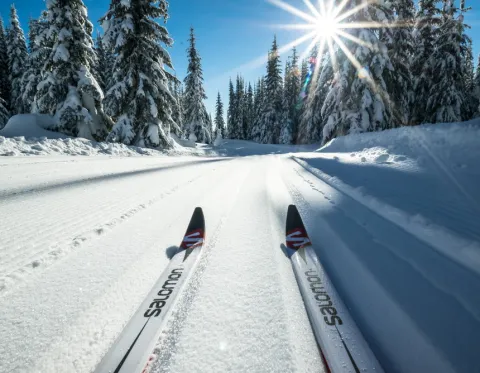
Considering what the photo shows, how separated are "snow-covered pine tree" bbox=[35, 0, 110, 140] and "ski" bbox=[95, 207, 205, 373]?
532 inches

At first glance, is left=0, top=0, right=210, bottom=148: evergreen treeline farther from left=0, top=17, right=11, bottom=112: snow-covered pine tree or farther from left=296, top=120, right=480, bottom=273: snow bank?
left=0, top=17, right=11, bottom=112: snow-covered pine tree

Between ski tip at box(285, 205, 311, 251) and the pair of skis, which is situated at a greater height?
ski tip at box(285, 205, 311, 251)

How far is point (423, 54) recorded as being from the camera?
20.0m

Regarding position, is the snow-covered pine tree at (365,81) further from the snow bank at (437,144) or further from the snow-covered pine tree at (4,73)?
the snow-covered pine tree at (4,73)

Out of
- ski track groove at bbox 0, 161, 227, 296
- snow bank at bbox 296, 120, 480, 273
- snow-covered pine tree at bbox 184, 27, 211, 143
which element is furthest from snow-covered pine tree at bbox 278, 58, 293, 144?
ski track groove at bbox 0, 161, 227, 296

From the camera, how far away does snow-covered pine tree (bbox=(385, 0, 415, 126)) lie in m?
17.4

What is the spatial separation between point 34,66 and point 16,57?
7.55 metres

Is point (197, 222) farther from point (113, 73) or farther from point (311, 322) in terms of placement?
point (113, 73)

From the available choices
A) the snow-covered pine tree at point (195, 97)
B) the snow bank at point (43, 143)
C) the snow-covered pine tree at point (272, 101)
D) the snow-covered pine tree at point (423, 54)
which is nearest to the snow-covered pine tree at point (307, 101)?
the snow-covered pine tree at point (272, 101)

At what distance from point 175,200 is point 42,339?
106 inches

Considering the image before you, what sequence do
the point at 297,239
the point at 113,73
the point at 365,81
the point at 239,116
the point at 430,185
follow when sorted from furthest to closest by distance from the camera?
the point at 239,116 < the point at 365,81 < the point at 113,73 < the point at 430,185 < the point at 297,239

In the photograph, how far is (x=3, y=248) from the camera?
1.96m

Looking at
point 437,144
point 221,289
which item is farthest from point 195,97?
point 221,289

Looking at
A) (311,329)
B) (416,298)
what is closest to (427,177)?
(416,298)
